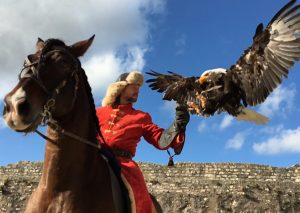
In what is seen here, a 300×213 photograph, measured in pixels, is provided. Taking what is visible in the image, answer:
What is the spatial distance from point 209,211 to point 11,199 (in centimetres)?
799

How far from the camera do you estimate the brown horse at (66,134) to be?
3102 millimetres

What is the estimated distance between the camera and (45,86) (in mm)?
3057

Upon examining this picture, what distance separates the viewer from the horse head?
2.90 meters

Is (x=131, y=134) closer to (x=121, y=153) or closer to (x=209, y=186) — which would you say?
(x=121, y=153)

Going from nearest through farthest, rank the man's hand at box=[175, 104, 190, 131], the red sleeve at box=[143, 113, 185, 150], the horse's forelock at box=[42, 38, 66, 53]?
1. the horse's forelock at box=[42, 38, 66, 53]
2. the man's hand at box=[175, 104, 190, 131]
3. the red sleeve at box=[143, 113, 185, 150]

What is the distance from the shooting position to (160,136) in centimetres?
413

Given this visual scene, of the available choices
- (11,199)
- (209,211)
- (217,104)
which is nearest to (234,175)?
(209,211)

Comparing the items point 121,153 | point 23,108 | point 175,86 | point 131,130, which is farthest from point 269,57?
point 23,108

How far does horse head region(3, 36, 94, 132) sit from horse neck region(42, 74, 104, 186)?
0.11m

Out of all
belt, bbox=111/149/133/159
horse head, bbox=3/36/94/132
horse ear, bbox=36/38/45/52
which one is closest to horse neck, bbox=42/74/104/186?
horse head, bbox=3/36/94/132

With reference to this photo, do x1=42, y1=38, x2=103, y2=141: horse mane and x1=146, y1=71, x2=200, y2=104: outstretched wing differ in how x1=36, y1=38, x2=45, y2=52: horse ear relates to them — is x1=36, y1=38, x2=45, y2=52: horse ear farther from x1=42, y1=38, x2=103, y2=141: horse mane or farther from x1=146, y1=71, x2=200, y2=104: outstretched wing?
x1=146, y1=71, x2=200, y2=104: outstretched wing

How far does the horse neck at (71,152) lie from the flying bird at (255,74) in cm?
160

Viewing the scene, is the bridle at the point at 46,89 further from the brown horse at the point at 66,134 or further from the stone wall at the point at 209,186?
the stone wall at the point at 209,186

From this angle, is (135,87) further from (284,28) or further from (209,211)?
(209,211)
